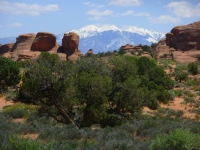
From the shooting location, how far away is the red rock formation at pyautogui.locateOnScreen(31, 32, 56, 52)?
206ft

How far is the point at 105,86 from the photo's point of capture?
38.1 ft

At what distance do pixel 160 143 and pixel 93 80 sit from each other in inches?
220

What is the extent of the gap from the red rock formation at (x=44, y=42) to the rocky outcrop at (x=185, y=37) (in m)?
29.6

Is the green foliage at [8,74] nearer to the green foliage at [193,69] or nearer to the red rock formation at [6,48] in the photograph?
the green foliage at [193,69]

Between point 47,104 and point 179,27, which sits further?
point 179,27

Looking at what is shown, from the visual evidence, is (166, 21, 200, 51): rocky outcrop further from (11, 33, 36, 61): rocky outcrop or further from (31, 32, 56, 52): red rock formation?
(11, 33, 36, 61): rocky outcrop

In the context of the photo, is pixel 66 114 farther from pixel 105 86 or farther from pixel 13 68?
pixel 13 68

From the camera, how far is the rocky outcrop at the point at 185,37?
212 ft

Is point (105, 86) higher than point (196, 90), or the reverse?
point (105, 86)

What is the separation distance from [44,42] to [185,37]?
33073mm

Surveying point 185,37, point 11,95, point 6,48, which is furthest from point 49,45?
point 11,95

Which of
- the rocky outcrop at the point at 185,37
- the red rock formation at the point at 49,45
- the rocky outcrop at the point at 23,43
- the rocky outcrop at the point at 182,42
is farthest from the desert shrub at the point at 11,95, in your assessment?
the rocky outcrop at the point at 185,37

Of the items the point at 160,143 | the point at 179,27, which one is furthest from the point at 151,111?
the point at 179,27

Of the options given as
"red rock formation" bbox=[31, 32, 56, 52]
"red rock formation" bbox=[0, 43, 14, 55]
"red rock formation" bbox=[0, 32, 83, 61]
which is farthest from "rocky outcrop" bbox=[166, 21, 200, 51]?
"red rock formation" bbox=[0, 43, 14, 55]
